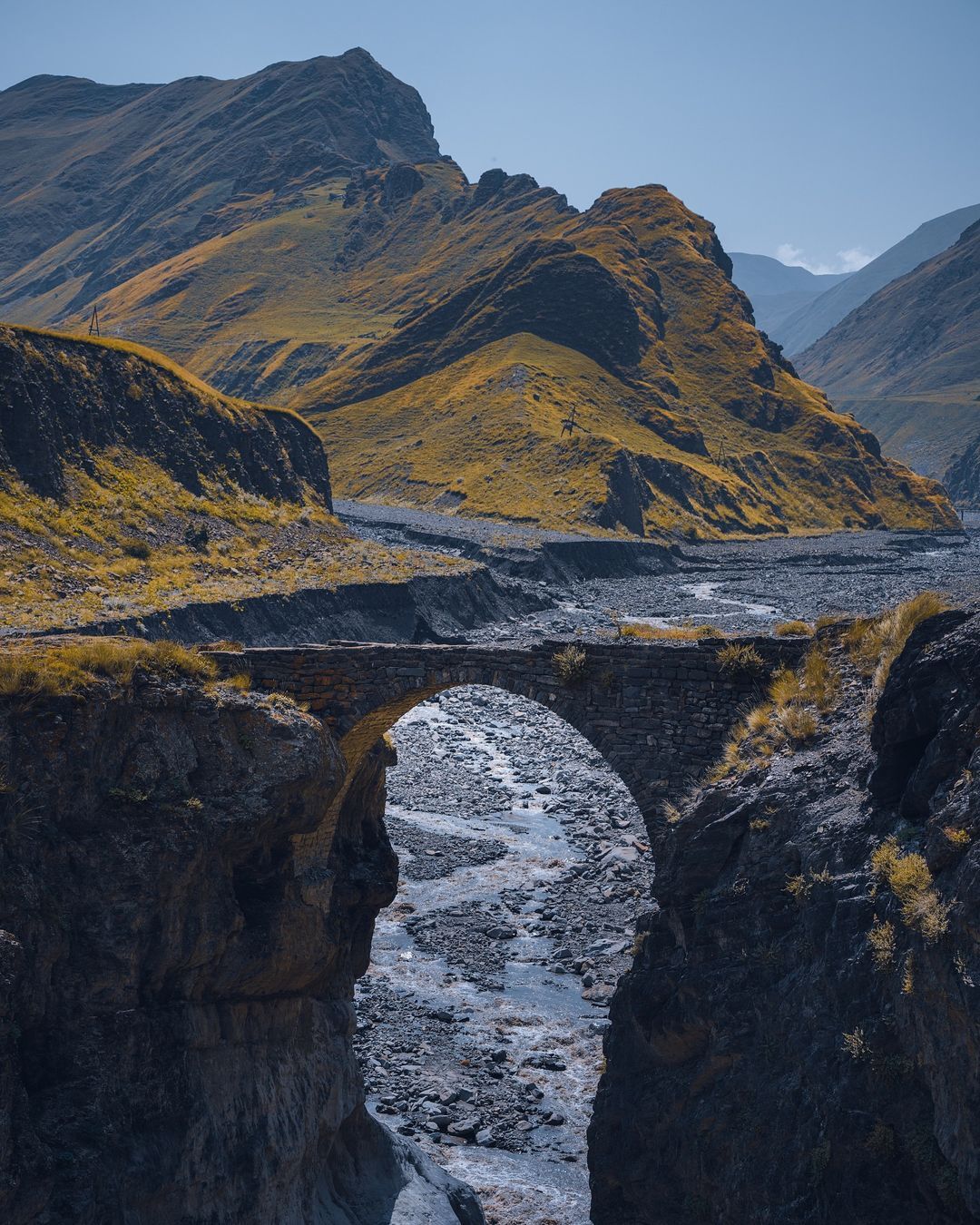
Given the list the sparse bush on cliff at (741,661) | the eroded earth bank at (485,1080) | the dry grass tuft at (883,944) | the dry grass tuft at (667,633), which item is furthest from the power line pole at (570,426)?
the dry grass tuft at (883,944)

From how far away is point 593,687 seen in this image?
21.7 m

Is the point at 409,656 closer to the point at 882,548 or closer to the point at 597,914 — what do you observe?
the point at 597,914

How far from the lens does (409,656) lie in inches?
885

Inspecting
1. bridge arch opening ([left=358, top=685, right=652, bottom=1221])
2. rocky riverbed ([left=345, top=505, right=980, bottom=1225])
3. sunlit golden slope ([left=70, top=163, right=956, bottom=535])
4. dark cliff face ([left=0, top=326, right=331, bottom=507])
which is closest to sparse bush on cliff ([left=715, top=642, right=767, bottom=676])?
rocky riverbed ([left=345, top=505, right=980, bottom=1225])

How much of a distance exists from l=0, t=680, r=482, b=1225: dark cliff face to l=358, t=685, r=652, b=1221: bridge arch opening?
2.18 m

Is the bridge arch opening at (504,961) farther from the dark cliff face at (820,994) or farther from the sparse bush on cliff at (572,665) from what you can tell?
the dark cliff face at (820,994)

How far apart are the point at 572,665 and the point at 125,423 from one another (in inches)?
1796

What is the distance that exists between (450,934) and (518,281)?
448 feet

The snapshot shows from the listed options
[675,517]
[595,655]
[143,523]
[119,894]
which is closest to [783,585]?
[675,517]

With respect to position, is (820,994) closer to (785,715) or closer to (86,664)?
(785,715)

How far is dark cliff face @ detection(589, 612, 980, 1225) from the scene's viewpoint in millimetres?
14133

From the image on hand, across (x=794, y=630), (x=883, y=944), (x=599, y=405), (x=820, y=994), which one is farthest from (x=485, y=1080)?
(x=599, y=405)

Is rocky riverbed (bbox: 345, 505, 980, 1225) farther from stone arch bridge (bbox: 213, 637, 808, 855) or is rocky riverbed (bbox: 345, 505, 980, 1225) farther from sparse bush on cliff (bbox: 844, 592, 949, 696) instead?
stone arch bridge (bbox: 213, 637, 808, 855)

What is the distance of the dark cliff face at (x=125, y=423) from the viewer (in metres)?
52.8
